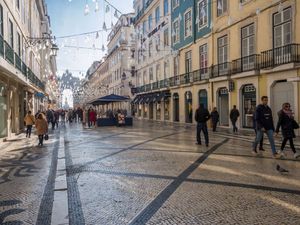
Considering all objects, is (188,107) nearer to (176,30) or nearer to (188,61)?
(188,61)

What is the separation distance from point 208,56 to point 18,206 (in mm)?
22244

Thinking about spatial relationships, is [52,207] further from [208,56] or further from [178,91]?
[178,91]

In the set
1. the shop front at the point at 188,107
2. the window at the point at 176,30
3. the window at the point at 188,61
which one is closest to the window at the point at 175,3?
the window at the point at 176,30

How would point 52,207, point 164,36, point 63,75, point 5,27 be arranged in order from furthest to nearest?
1. point 63,75
2. point 164,36
3. point 5,27
4. point 52,207

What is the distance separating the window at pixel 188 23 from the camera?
95.6 feet

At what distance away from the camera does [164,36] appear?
118 ft

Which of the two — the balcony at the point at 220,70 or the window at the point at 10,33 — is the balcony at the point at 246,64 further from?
the window at the point at 10,33

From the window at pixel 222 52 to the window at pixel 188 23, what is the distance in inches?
220

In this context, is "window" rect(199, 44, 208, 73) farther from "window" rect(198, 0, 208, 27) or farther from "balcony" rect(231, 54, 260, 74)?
"balcony" rect(231, 54, 260, 74)

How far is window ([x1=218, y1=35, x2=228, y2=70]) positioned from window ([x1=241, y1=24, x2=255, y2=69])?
2051 mm

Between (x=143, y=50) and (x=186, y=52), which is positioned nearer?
(x=186, y=52)

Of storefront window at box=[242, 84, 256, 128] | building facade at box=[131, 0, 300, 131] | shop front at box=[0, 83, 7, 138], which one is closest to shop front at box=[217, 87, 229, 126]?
building facade at box=[131, 0, 300, 131]

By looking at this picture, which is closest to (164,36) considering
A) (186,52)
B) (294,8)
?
(186,52)

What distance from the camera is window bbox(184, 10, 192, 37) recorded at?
95.6 feet
